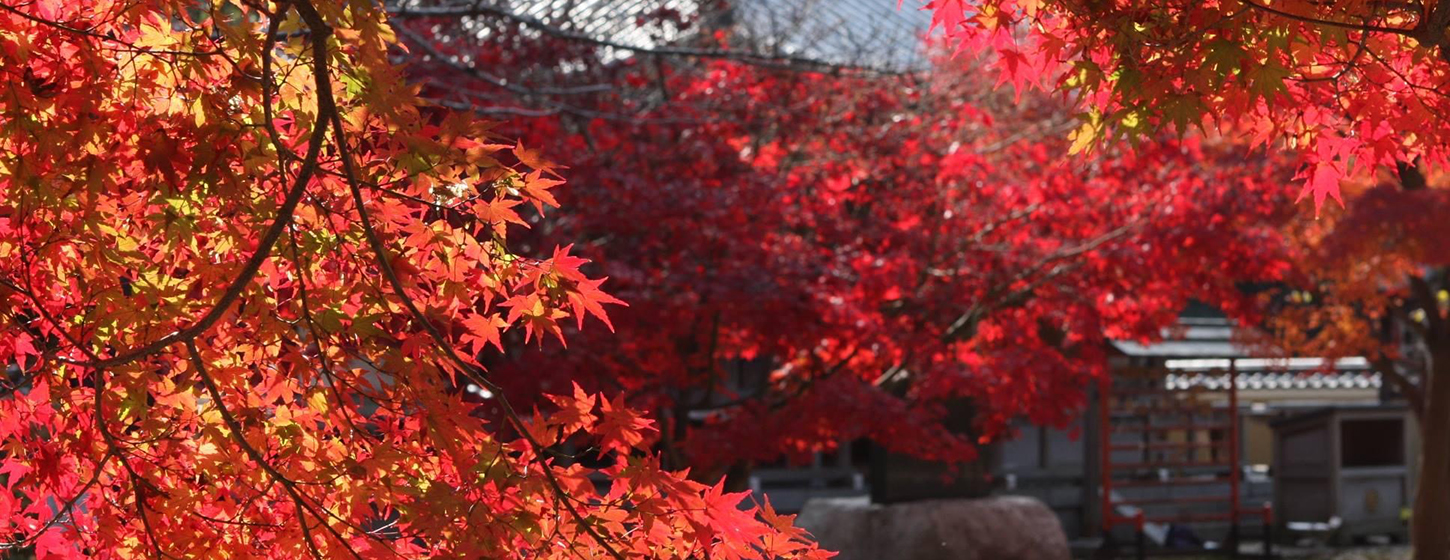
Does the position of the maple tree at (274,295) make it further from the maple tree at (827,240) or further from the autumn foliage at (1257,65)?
the maple tree at (827,240)

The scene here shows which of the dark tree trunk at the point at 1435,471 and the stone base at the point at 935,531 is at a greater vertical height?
the dark tree trunk at the point at 1435,471

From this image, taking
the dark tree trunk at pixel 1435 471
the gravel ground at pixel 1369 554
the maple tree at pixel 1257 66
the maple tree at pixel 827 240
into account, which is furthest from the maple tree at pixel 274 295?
the gravel ground at pixel 1369 554

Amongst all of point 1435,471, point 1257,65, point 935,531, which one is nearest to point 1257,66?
point 1257,65

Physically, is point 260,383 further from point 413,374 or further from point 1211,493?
point 1211,493

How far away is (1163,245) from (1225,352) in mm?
7587

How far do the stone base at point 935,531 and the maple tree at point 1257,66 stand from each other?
7.57m

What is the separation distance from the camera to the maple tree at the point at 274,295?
9.00 feet

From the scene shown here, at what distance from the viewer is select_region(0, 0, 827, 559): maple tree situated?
2744 millimetres

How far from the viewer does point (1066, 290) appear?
398 inches

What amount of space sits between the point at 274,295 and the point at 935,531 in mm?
8571

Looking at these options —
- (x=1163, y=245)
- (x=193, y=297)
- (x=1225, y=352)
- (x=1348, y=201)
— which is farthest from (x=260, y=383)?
(x=1225, y=352)

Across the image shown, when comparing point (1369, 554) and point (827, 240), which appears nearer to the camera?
point (827, 240)

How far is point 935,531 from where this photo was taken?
11.2 metres

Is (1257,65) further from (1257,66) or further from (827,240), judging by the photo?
(827,240)
